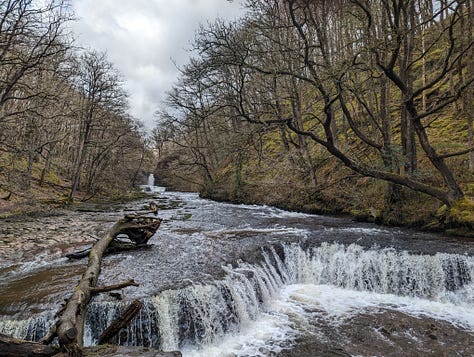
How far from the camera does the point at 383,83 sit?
1387 centimetres

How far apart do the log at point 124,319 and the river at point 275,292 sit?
0.84 m

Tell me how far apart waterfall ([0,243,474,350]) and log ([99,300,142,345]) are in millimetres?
841

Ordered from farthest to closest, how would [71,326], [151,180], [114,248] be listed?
[151,180] → [114,248] → [71,326]

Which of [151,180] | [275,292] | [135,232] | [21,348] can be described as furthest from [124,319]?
[151,180]

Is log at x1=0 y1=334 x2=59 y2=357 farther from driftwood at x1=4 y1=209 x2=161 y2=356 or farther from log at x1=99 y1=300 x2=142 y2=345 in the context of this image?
log at x1=99 y1=300 x2=142 y2=345

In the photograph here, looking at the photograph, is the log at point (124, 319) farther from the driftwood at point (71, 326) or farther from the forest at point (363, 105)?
the forest at point (363, 105)

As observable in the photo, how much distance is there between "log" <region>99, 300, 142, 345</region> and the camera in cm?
465

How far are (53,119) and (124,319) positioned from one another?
25.2m

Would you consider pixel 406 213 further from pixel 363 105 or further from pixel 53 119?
pixel 53 119

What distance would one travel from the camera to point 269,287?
327 inches

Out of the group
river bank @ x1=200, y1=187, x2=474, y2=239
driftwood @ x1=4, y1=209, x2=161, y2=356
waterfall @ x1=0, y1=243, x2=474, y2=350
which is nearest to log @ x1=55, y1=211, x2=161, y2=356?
driftwood @ x1=4, y1=209, x2=161, y2=356

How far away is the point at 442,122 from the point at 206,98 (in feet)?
56.6

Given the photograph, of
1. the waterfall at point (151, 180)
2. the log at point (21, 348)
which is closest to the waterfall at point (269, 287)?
the log at point (21, 348)

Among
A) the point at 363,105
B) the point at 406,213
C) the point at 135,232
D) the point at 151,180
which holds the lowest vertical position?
the point at 135,232
